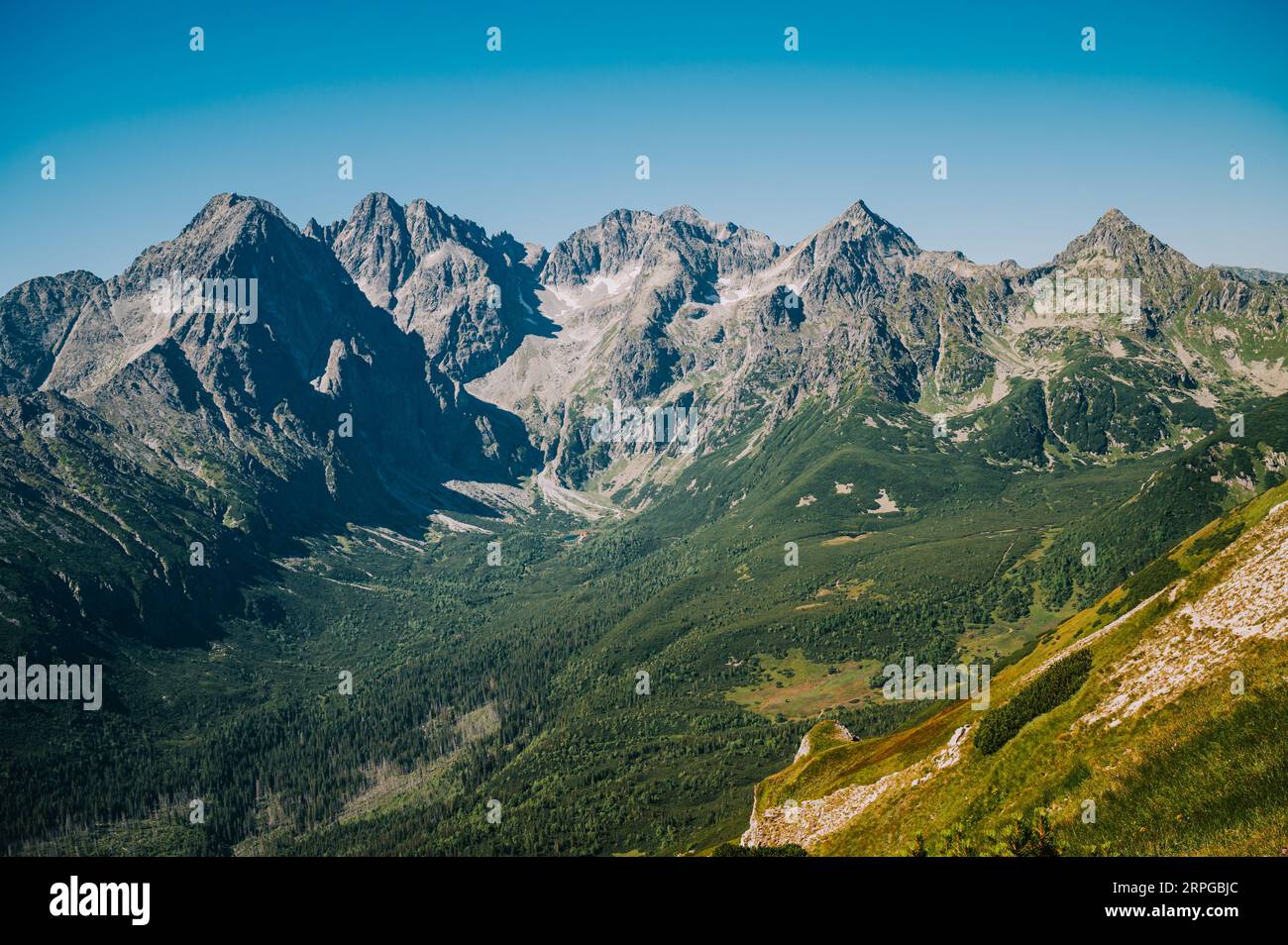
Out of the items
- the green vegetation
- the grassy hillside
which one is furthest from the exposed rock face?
the green vegetation

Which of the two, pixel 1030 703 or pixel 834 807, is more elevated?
pixel 1030 703

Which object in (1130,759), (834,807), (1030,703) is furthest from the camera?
(834,807)

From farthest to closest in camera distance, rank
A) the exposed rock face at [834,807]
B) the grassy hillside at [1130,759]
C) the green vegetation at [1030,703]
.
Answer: the exposed rock face at [834,807] → the green vegetation at [1030,703] → the grassy hillside at [1130,759]

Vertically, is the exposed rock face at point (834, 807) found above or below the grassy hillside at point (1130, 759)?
below

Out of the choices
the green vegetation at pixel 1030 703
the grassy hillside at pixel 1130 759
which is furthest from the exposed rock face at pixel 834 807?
the green vegetation at pixel 1030 703

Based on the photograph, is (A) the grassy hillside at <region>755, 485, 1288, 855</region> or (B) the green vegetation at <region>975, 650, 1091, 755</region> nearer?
(A) the grassy hillside at <region>755, 485, 1288, 855</region>

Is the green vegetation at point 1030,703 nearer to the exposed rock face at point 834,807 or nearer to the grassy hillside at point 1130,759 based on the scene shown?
the grassy hillside at point 1130,759

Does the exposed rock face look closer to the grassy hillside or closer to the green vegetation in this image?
the grassy hillside

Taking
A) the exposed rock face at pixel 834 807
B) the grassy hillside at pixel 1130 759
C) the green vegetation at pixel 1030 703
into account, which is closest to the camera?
the grassy hillside at pixel 1130 759

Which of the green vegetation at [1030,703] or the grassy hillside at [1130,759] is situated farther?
the green vegetation at [1030,703]

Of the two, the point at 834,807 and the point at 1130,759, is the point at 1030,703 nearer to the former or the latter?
the point at 1130,759

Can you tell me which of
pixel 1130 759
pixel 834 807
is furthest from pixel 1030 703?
pixel 834 807
